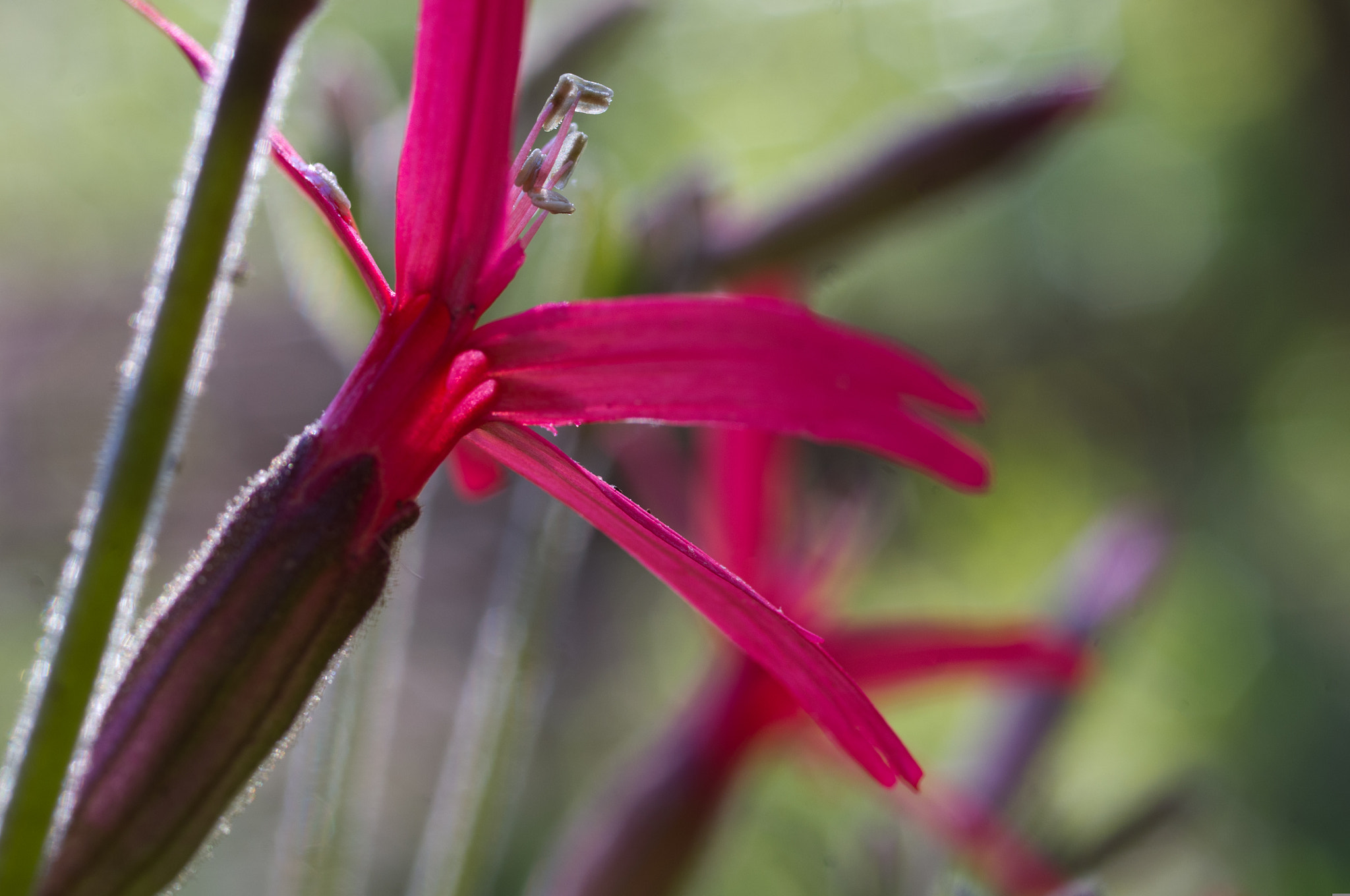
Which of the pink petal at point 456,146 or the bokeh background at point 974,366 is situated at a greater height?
the bokeh background at point 974,366

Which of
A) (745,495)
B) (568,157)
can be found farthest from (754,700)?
(568,157)

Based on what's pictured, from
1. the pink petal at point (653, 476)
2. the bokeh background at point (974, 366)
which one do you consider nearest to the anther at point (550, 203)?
the pink petal at point (653, 476)

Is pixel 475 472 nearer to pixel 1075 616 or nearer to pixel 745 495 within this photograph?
pixel 745 495

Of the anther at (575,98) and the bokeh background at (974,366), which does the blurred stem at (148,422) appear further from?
the bokeh background at (974,366)

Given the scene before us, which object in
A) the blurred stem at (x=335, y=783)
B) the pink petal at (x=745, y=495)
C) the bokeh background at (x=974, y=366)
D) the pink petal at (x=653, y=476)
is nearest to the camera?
the blurred stem at (x=335, y=783)

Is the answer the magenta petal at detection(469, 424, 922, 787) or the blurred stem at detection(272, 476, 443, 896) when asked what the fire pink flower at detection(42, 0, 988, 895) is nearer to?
the magenta petal at detection(469, 424, 922, 787)

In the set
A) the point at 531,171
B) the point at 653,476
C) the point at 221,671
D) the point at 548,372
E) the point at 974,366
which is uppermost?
the point at 974,366

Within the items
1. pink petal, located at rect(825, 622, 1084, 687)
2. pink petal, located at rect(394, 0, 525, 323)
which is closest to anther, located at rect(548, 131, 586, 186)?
pink petal, located at rect(394, 0, 525, 323)

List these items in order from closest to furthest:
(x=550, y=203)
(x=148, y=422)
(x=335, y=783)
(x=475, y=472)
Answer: (x=148, y=422) < (x=550, y=203) < (x=475, y=472) < (x=335, y=783)
